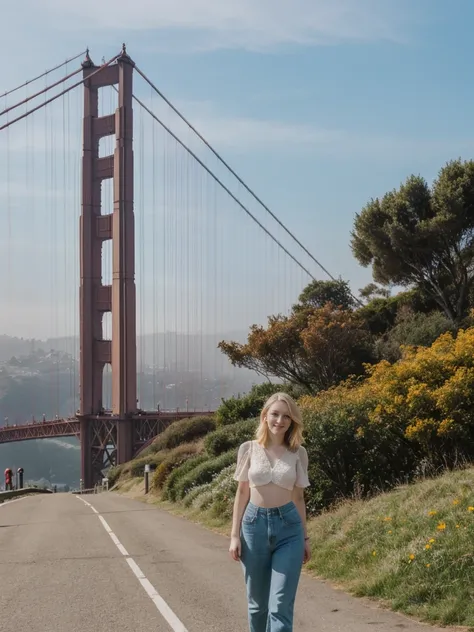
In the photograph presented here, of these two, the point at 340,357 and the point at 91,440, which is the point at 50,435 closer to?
the point at 91,440

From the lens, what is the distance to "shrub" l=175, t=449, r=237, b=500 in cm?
2144

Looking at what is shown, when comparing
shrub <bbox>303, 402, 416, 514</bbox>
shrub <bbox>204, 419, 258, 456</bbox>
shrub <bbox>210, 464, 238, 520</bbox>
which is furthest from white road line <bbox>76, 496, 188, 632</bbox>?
shrub <bbox>204, 419, 258, 456</bbox>

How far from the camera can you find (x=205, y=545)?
13.1m

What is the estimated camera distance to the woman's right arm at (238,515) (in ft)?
18.3

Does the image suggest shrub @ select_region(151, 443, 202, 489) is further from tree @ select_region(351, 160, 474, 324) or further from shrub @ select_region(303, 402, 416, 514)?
shrub @ select_region(303, 402, 416, 514)

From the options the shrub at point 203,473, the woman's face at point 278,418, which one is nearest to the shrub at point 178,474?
the shrub at point 203,473

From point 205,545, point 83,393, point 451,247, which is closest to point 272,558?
point 205,545

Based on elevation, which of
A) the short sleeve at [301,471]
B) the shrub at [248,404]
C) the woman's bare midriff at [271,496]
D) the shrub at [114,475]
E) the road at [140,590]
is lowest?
the shrub at [114,475]

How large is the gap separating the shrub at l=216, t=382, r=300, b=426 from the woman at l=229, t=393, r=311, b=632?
25.9 m

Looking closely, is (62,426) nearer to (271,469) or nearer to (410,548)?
(410,548)

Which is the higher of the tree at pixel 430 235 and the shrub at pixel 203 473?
the tree at pixel 430 235

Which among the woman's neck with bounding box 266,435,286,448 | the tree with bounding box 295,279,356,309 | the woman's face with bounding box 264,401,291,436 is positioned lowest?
the woman's neck with bounding box 266,435,286,448

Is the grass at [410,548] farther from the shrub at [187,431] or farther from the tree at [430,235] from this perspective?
the shrub at [187,431]

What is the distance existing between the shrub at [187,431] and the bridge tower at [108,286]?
15.9 m
